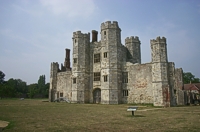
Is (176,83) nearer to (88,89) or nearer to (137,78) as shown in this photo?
(137,78)

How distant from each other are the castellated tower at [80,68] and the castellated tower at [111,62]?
3434 mm

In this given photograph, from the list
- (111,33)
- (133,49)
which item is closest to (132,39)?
(133,49)

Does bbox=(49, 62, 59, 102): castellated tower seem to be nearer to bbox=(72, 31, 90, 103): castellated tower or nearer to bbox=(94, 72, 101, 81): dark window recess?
bbox=(72, 31, 90, 103): castellated tower

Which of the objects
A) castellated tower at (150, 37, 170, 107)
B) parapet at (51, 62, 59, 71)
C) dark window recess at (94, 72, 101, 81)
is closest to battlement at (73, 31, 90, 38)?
dark window recess at (94, 72, 101, 81)

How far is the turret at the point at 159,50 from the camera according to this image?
82.2ft

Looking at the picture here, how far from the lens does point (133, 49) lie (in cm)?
3497

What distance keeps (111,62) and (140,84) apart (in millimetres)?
5478

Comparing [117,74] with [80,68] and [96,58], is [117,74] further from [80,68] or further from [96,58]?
[80,68]

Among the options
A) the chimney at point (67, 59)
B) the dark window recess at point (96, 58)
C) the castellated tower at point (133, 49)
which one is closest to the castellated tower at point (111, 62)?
the dark window recess at point (96, 58)

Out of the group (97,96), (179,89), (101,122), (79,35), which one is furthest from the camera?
(79,35)

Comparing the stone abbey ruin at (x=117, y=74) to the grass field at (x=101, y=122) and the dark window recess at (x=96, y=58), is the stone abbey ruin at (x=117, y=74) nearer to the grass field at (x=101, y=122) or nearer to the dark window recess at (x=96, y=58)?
the dark window recess at (x=96, y=58)

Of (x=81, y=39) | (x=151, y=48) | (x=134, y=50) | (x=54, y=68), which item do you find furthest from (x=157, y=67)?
(x=54, y=68)

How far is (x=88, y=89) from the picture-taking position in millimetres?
31609

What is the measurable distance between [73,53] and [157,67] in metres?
14.4
